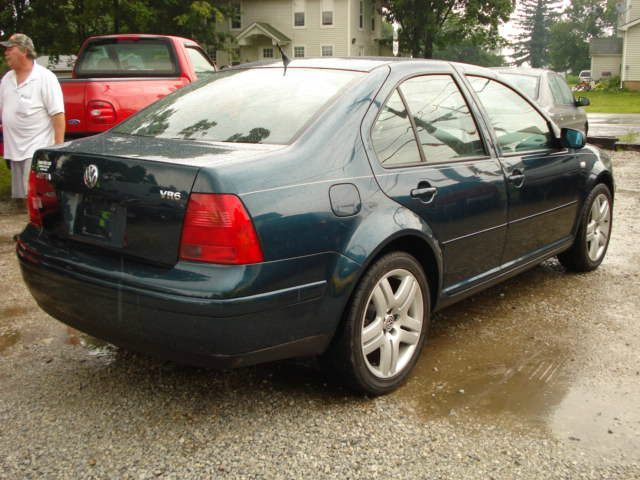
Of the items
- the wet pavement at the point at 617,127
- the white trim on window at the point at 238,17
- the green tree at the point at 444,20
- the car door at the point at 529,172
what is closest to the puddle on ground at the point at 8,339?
the car door at the point at 529,172

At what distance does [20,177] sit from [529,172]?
4250 mm

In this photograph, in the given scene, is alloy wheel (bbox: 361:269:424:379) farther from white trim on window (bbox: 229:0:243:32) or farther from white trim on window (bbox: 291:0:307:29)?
white trim on window (bbox: 291:0:307:29)

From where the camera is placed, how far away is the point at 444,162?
11.8ft

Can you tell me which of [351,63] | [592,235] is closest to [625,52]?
[592,235]

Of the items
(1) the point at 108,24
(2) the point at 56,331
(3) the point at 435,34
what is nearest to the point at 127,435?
(2) the point at 56,331

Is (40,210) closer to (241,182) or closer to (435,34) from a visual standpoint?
(241,182)

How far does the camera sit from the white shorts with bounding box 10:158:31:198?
595 centimetres

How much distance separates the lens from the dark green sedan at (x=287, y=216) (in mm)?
2676

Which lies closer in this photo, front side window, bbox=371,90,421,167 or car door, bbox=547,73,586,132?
front side window, bbox=371,90,421,167

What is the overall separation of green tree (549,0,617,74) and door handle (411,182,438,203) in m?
98.8

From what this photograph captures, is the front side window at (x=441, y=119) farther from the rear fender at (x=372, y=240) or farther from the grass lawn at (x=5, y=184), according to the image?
the grass lawn at (x=5, y=184)

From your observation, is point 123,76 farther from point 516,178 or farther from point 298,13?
point 298,13

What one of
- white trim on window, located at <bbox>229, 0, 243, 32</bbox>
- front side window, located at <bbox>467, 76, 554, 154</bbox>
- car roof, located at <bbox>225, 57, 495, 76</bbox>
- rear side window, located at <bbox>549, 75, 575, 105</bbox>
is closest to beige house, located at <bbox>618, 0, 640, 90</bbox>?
white trim on window, located at <bbox>229, 0, 243, 32</bbox>

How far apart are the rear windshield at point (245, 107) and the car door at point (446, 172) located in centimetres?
A: 33
